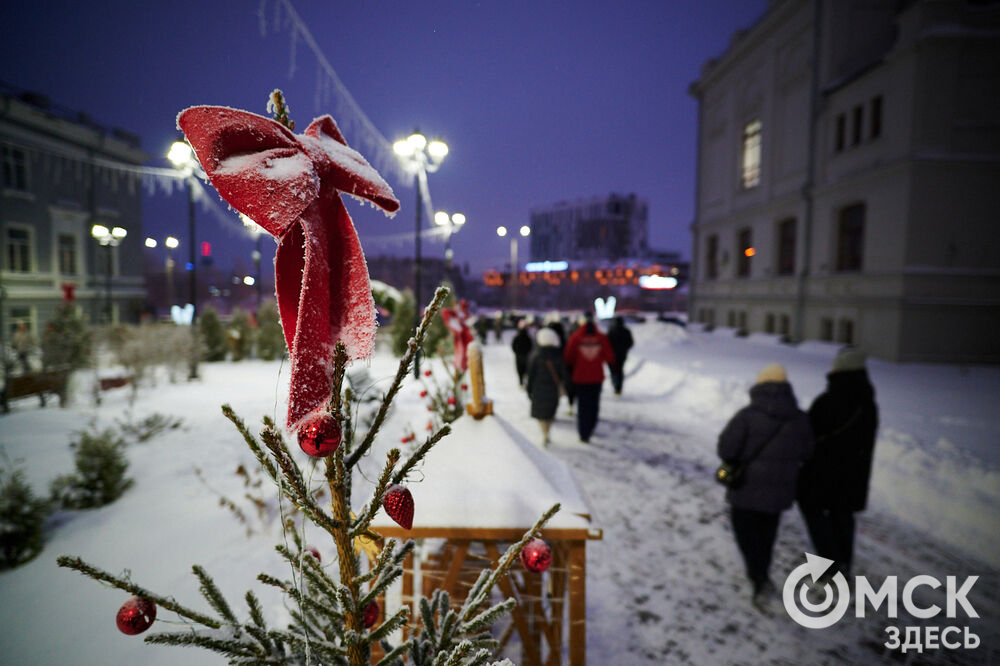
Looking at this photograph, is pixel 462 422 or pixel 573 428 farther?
pixel 573 428

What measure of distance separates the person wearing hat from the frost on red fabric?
13.9 ft

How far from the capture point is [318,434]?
82 centimetres

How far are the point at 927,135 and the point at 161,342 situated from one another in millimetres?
20280

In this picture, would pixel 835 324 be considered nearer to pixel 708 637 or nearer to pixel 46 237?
pixel 708 637

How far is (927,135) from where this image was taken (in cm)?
1281

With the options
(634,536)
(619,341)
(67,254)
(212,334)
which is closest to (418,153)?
(619,341)

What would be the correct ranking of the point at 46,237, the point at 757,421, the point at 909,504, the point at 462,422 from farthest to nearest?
the point at 46,237 → the point at 909,504 → the point at 757,421 → the point at 462,422

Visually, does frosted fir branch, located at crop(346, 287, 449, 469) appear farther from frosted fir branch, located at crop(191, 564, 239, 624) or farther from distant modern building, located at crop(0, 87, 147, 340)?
distant modern building, located at crop(0, 87, 147, 340)

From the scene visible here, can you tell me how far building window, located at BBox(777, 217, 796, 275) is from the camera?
19.1 m

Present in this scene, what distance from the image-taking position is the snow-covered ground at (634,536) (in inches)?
125

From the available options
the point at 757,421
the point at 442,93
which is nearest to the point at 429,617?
the point at 442,93

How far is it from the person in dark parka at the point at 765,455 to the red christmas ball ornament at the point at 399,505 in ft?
10.9

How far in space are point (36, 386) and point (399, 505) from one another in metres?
9.67

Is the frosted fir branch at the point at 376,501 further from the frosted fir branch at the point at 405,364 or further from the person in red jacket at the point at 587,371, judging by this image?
the person in red jacket at the point at 587,371
